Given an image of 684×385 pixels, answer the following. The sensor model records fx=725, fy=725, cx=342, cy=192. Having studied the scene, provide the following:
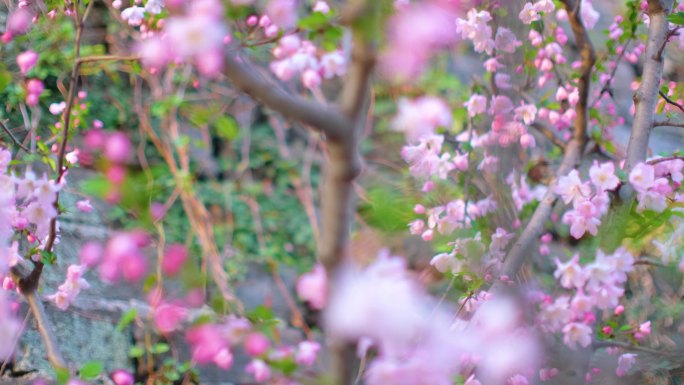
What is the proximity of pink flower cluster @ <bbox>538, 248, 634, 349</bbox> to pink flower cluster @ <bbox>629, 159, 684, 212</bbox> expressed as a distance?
14 centimetres

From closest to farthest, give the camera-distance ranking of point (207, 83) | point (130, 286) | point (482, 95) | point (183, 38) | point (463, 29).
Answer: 1. point (183, 38)
2. point (463, 29)
3. point (482, 95)
4. point (130, 286)
5. point (207, 83)

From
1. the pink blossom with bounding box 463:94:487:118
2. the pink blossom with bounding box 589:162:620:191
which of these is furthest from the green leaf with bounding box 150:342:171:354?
the pink blossom with bounding box 589:162:620:191

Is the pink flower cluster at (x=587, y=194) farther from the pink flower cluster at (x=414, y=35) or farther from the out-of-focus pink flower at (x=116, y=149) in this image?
the out-of-focus pink flower at (x=116, y=149)

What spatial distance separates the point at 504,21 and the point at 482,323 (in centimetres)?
83

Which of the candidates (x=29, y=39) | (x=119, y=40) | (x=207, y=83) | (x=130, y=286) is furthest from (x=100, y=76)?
(x=29, y=39)

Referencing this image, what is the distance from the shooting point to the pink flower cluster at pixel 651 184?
56.6 inches

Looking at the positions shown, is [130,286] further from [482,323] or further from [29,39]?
[482,323]

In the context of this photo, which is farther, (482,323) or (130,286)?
(130,286)

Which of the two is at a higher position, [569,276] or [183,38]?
[183,38]

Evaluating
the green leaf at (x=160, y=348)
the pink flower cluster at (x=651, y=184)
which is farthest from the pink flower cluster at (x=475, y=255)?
the green leaf at (x=160, y=348)

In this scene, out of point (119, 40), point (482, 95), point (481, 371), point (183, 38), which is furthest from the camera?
point (119, 40)

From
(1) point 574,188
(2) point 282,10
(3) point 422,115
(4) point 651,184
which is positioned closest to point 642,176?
(4) point 651,184

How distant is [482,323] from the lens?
122 centimetres

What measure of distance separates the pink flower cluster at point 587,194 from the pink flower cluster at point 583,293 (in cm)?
8
